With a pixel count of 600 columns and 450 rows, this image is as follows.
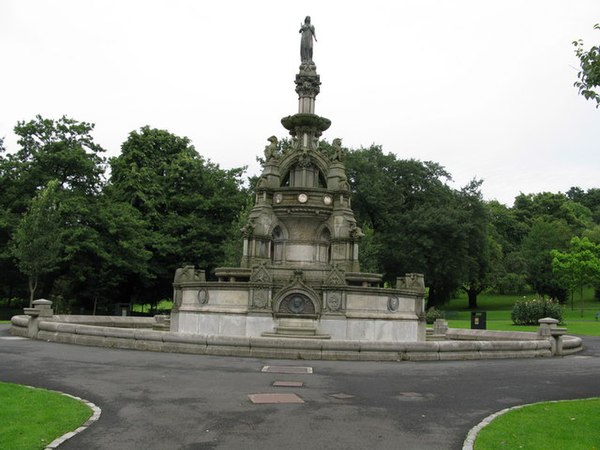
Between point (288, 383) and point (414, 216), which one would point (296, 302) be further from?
point (414, 216)

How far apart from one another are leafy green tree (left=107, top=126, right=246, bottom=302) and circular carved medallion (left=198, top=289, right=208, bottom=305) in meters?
22.9

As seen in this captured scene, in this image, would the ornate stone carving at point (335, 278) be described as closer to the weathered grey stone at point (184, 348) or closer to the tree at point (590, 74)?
the weathered grey stone at point (184, 348)

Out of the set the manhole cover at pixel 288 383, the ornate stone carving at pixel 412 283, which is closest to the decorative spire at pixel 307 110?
the ornate stone carving at pixel 412 283

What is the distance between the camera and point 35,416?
9398 millimetres

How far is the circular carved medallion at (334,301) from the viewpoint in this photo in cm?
2245

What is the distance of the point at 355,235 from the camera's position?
2678 centimetres

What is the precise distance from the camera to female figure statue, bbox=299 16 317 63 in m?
30.1

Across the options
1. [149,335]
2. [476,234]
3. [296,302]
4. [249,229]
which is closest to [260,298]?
[296,302]

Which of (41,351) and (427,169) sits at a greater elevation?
(427,169)

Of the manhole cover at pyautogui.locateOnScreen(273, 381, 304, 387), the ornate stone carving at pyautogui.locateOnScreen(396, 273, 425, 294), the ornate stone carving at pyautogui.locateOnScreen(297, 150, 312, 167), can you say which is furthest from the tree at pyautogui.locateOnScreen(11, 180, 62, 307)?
the manhole cover at pyautogui.locateOnScreen(273, 381, 304, 387)

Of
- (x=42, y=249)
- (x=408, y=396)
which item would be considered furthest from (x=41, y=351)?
(x=42, y=249)

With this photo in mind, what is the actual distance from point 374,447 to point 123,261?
36923mm

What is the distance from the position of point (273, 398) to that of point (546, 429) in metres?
4.91

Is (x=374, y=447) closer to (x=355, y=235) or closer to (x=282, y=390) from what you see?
(x=282, y=390)
